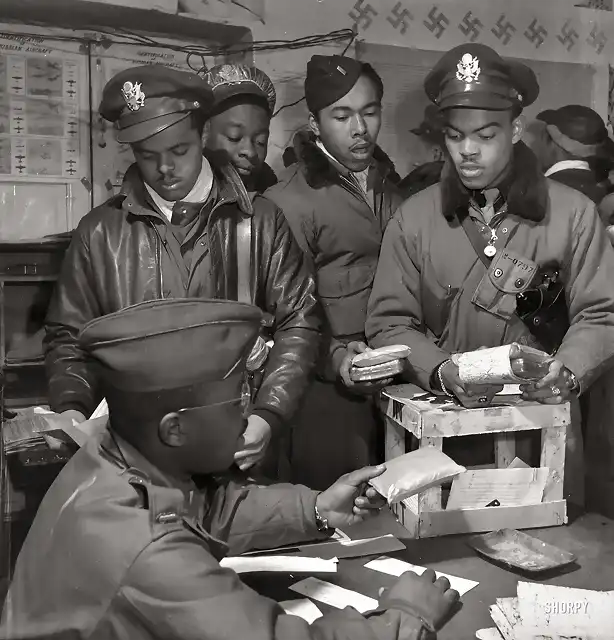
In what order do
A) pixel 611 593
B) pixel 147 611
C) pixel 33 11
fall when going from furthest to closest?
pixel 33 11, pixel 611 593, pixel 147 611

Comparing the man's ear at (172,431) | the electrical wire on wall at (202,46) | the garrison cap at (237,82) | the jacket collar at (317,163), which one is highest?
the electrical wire on wall at (202,46)

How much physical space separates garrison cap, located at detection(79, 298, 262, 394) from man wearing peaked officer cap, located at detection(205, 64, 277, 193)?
0.58m

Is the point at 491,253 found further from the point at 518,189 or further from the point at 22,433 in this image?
the point at 22,433

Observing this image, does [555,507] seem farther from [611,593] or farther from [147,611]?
[147,611]

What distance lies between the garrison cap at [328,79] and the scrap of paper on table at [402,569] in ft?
3.06

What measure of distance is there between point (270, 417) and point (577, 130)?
107cm

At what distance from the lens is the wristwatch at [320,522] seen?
1.19m

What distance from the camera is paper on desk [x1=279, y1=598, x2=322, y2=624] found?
Result: 3.48 feet

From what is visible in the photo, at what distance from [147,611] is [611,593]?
719mm

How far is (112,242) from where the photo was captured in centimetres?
137

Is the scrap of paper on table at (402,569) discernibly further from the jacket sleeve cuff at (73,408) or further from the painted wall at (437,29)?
the painted wall at (437,29)

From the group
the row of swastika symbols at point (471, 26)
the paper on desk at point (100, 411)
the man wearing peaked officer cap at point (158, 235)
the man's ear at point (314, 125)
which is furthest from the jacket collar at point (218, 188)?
the row of swastika symbols at point (471, 26)

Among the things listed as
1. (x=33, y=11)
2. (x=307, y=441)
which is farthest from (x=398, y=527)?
(x=33, y=11)

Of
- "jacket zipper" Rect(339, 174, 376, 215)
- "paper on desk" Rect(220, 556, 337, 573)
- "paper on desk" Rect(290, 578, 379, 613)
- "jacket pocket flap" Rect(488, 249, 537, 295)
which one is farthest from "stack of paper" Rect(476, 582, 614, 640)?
"jacket zipper" Rect(339, 174, 376, 215)
